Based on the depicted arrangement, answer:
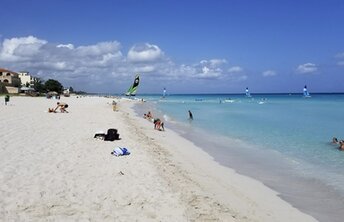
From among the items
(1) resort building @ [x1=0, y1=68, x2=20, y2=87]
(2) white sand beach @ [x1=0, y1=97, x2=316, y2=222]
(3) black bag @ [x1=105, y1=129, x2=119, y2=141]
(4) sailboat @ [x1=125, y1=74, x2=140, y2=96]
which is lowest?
(2) white sand beach @ [x1=0, y1=97, x2=316, y2=222]

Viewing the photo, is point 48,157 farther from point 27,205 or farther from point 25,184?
point 27,205

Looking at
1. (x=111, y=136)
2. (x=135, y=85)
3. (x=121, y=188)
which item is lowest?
(x=121, y=188)

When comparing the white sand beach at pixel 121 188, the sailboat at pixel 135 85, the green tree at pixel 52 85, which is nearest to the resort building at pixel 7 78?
the green tree at pixel 52 85

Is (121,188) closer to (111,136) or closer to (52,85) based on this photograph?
(111,136)

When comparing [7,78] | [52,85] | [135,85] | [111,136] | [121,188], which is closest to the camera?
[121,188]

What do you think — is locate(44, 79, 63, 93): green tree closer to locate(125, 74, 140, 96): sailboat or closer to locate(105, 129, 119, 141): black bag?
locate(125, 74, 140, 96): sailboat

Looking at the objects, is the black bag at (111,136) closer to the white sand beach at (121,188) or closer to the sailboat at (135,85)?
the white sand beach at (121,188)

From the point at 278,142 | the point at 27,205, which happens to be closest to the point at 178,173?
the point at 27,205

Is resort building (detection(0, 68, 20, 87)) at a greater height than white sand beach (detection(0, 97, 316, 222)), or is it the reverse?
resort building (detection(0, 68, 20, 87))

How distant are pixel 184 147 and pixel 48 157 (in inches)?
272

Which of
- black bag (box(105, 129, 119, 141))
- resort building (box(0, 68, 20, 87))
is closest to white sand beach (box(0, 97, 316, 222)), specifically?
black bag (box(105, 129, 119, 141))

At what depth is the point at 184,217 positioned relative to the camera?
20.6ft

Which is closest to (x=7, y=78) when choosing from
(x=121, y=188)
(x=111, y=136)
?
(x=111, y=136)

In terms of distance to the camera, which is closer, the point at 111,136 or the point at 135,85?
the point at 111,136
